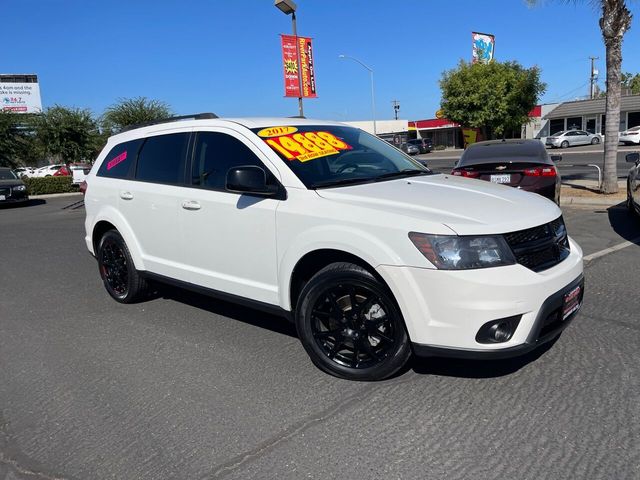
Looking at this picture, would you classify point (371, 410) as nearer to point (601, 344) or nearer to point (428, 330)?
point (428, 330)

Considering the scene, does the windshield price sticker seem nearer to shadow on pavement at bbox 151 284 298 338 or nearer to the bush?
shadow on pavement at bbox 151 284 298 338

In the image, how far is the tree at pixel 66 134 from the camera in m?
33.3

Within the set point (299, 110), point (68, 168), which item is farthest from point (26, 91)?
point (299, 110)

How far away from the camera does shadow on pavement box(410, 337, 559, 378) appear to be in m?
3.56

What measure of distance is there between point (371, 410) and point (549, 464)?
100 centimetres

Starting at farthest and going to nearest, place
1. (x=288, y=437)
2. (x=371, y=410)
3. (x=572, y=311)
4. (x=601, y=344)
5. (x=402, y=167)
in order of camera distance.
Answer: (x=402, y=167) → (x=601, y=344) → (x=572, y=311) → (x=371, y=410) → (x=288, y=437)

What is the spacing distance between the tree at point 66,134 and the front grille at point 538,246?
116 ft

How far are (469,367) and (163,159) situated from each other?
316 cm

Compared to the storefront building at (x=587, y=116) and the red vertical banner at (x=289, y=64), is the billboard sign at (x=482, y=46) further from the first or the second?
the red vertical banner at (x=289, y=64)

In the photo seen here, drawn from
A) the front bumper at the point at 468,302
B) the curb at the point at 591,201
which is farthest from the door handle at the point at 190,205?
the curb at the point at 591,201

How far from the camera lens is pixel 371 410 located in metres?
3.16

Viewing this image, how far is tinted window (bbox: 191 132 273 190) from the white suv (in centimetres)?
1

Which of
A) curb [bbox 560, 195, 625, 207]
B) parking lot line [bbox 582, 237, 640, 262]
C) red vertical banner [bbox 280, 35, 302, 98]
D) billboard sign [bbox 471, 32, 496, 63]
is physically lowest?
parking lot line [bbox 582, 237, 640, 262]

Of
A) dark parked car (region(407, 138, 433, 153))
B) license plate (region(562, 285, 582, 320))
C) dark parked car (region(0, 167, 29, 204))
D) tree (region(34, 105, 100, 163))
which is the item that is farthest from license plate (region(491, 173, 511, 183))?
dark parked car (region(407, 138, 433, 153))
